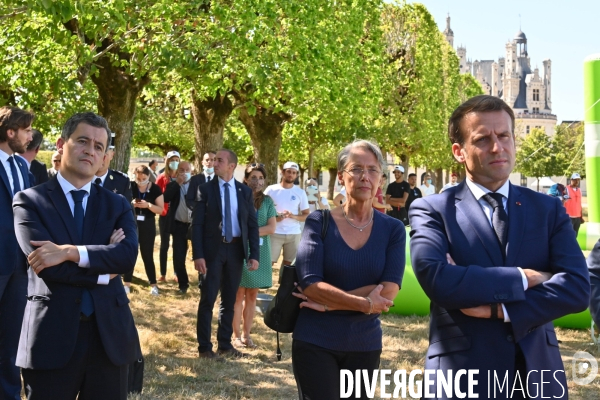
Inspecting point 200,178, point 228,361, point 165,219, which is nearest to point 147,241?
point 165,219

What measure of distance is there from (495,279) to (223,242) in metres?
5.44

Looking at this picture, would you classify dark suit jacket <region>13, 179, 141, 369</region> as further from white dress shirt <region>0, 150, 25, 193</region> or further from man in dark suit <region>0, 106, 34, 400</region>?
white dress shirt <region>0, 150, 25, 193</region>

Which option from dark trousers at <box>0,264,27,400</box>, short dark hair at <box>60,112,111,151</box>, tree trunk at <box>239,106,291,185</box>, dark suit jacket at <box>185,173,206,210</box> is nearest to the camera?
short dark hair at <box>60,112,111,151</box>

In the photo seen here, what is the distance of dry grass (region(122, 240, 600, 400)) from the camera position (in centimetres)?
739

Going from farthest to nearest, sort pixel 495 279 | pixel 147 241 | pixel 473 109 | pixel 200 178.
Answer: pixel 147 241 → pixel 200 178 → pixel 473 109 → pixel 495 279

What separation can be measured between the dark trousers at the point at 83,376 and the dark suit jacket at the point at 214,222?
14.4 ft

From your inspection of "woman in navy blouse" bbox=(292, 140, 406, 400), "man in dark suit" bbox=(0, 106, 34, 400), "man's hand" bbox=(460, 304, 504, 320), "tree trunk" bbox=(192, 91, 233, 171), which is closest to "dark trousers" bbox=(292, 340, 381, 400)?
"woman in navy blouse" bbox=(292, 140, 406, 400)

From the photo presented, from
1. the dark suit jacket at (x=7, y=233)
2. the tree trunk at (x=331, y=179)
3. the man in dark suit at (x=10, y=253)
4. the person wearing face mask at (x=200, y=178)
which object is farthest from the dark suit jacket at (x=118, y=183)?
the tree trunk at (x=331, y=179)

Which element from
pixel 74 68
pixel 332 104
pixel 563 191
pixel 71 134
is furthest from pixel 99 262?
pixel 332 104

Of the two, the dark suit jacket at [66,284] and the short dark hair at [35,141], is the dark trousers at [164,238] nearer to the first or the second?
the short dark hair at [35,141]

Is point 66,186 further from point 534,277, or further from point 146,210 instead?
point 146,210

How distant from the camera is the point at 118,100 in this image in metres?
15.4

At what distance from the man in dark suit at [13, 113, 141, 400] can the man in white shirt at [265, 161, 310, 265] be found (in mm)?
7651

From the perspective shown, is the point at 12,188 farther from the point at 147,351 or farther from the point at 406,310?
the point at 406,310
